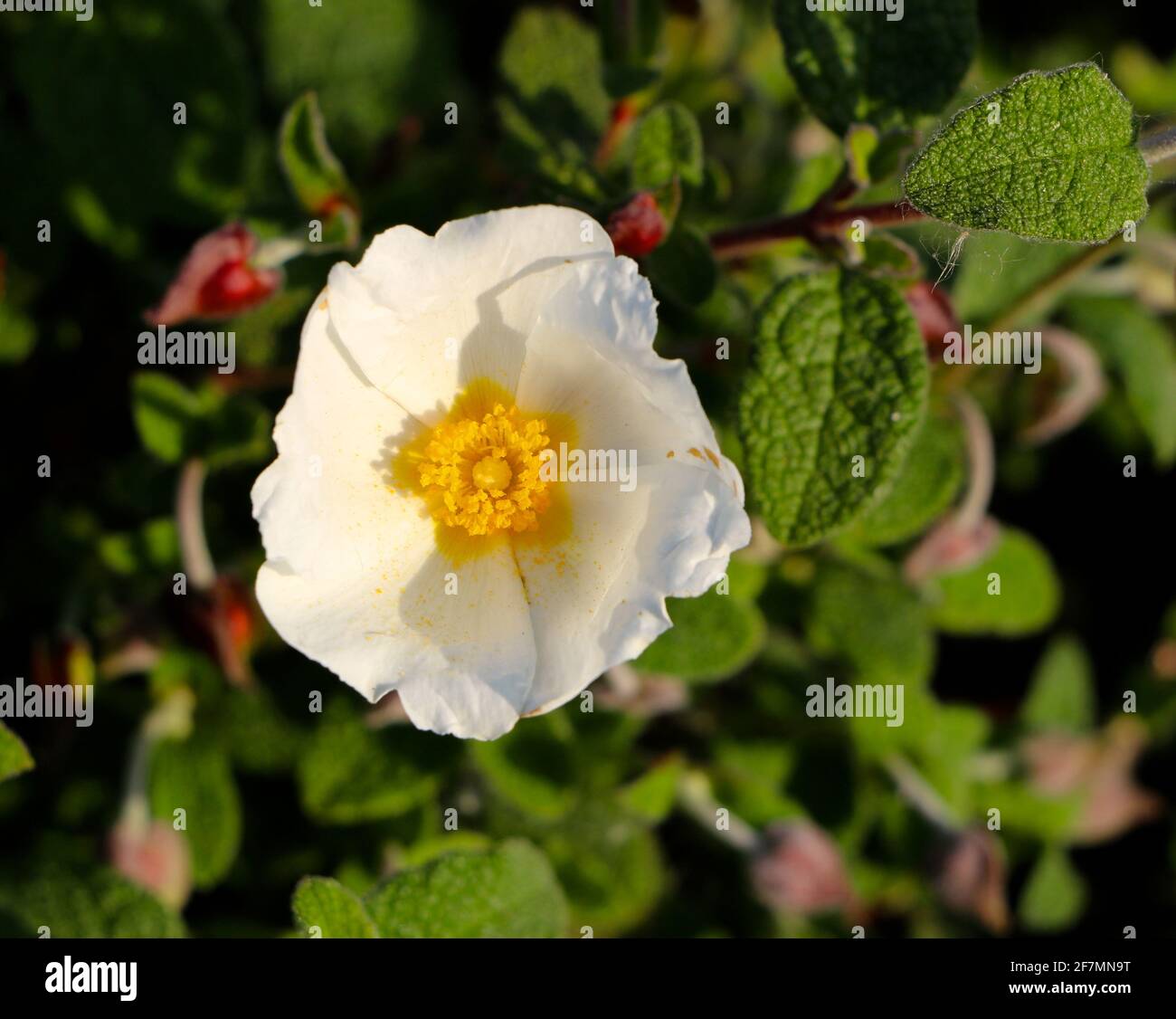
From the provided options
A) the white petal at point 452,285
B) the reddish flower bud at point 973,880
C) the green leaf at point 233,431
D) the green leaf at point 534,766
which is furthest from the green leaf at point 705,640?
the green leaf at point 233,431

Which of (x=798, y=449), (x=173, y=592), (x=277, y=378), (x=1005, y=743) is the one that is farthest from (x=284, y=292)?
(x=1005, y=743)

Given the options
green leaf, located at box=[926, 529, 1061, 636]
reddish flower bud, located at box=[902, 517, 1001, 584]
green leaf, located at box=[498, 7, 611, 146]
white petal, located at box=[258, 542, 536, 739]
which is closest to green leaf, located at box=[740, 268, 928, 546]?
white petal, located at box=[258, 542, 536, 739]

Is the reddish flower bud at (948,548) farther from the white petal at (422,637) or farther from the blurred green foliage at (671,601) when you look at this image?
the white petal at (422,637)

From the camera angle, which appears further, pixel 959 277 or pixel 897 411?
pixel 959 277

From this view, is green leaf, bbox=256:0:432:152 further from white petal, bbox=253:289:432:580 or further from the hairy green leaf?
white petal, bbox=253:289:432:580

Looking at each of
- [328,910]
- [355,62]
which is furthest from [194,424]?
[355,62]

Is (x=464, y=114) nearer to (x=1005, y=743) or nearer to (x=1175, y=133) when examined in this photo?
(x=1175, y=133)

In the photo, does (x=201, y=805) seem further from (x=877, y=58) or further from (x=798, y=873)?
(x=877, y=58)
